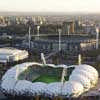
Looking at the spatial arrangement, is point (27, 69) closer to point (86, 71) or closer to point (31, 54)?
point (86, 71)

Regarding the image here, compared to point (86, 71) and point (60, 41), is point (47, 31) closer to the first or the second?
point (60, 41)

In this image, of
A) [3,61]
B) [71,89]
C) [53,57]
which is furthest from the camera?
[53,57]

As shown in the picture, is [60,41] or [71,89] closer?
[71,89]

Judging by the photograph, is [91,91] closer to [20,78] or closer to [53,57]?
[20,78]

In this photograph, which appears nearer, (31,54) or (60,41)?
(31,54)

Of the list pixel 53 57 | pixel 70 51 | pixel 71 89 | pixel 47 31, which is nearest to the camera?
pixel 71 89

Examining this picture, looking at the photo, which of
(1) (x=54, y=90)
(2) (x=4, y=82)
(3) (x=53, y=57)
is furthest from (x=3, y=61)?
(1) (x=54, y=90)

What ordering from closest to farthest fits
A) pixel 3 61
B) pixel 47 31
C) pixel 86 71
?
pixel 86 71 → pixel 3 61 → pixel 47 31

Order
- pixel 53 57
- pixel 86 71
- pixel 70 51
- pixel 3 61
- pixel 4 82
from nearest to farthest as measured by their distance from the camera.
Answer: pixel 4 82, pixel 86 71, pixel 3 61, pixel 53 57, pixel 70 51

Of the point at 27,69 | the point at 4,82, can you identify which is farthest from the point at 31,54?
the point at 4,82
